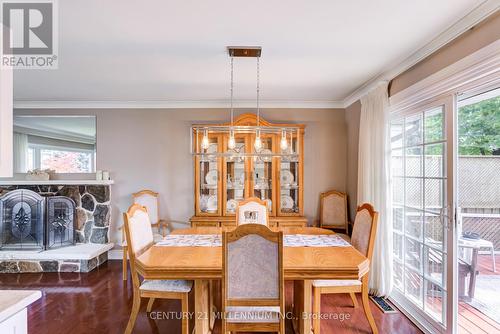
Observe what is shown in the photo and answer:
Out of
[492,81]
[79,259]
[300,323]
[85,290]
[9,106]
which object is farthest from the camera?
[79,259]

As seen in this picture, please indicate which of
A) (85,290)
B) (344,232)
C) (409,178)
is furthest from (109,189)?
(409,178)

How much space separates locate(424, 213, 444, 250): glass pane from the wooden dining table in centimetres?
75

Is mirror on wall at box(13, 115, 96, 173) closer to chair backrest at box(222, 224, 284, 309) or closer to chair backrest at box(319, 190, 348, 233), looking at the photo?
chair backrest at box(222, 224, 284, 309)

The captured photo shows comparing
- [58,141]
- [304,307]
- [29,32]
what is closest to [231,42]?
[29,32]

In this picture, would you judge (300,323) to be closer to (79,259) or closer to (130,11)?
(130,11)

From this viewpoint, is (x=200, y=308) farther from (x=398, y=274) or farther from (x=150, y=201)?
(x=150, y=201)

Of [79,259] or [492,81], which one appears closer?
[492,81]

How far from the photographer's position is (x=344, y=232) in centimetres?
393

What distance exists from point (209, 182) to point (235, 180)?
1.25 feet

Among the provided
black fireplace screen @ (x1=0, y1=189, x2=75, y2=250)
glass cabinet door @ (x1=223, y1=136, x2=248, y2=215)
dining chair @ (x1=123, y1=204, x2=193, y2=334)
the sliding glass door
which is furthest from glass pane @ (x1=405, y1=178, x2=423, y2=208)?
black fireplace screen @ (x1=0, y1=189, x2=75, y2=250)

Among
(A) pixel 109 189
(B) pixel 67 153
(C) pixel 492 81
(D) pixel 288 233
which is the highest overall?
(C) pixel 492 81

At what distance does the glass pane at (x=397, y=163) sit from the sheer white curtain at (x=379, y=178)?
0.14 meters

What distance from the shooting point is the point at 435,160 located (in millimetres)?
2301

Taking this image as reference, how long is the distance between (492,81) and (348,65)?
3.96 ft
